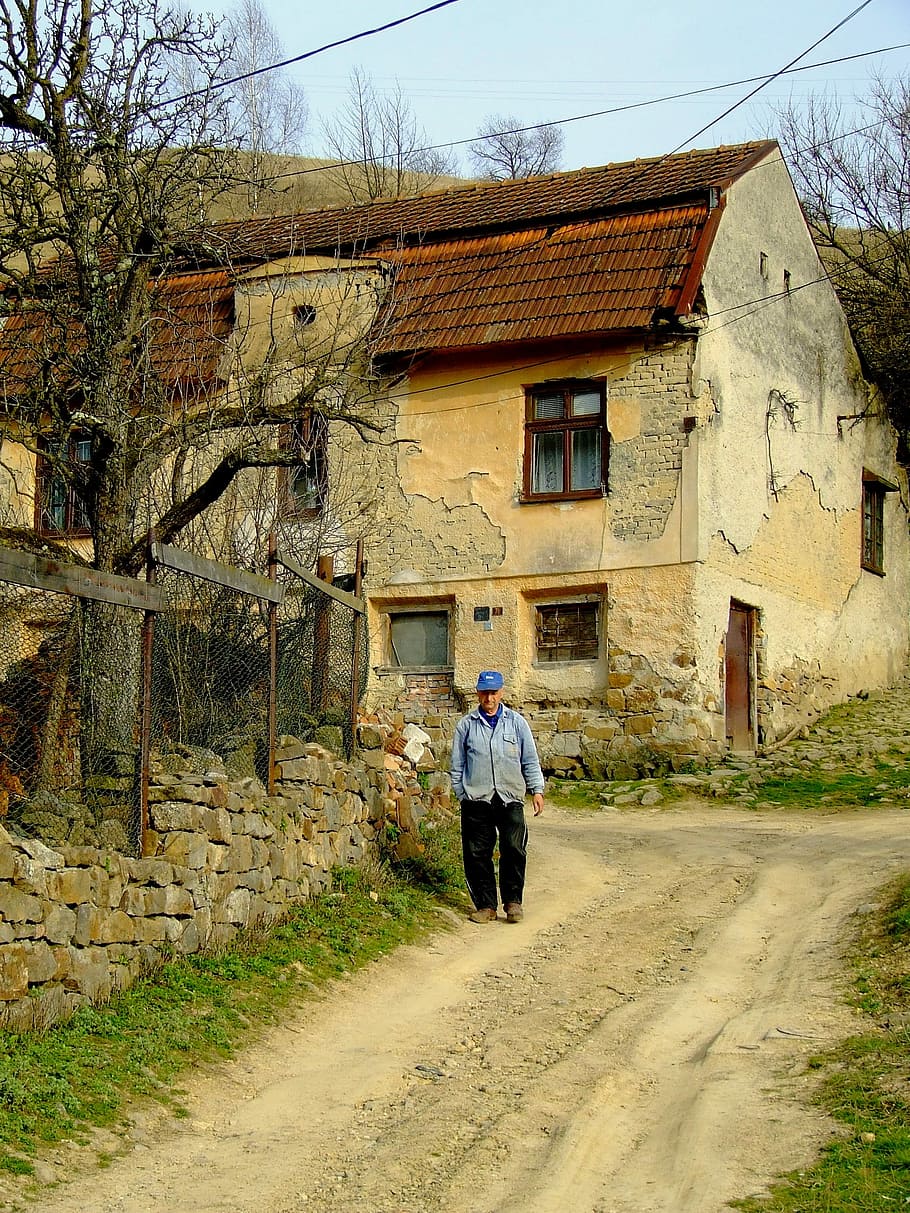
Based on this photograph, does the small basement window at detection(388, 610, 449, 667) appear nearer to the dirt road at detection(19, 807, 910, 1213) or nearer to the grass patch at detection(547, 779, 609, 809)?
the grass patch at detection(547, 779, 609, 809)

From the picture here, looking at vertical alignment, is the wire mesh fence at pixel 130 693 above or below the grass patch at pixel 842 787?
above

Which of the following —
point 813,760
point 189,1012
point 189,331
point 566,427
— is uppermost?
point 189,331

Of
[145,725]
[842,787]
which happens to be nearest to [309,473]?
[842,787]

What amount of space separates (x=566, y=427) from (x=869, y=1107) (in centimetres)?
A: 1345

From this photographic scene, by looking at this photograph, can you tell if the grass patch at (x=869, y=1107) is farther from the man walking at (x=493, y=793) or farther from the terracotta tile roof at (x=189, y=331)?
the terracotta tile roof at (x=189, y=331)

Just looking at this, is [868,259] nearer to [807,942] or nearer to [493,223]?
[493,223]

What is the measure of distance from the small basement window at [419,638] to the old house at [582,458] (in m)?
0.03

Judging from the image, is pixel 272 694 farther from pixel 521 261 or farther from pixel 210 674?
pixel 521 261

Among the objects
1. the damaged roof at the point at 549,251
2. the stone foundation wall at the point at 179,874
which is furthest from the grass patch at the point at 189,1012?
the damaged roof at the point at 549,251

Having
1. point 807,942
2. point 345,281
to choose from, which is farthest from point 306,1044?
point 345,281

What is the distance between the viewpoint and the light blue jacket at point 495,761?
11.0m

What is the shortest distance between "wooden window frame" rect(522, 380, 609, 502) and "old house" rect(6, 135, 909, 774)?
0.03m

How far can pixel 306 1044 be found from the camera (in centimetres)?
823

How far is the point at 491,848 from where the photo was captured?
11.1 meters
